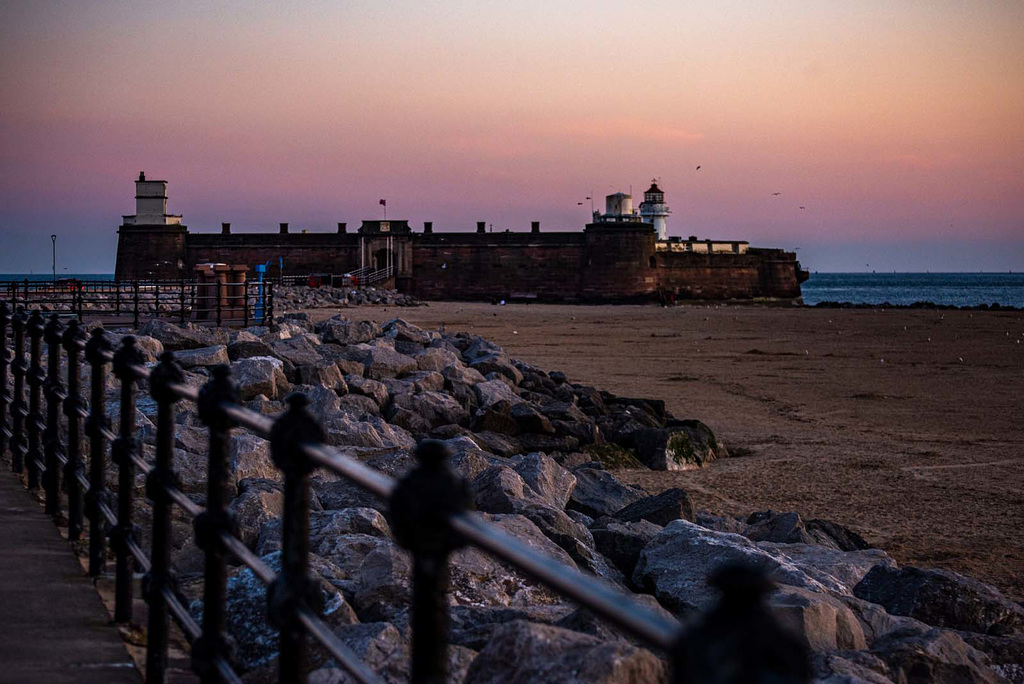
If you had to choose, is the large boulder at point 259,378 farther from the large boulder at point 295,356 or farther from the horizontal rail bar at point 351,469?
the horizontal rail bar at point 351,469

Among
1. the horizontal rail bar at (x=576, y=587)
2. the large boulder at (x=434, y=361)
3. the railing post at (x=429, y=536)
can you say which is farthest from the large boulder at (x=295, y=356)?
the horizontal rail bar at (x=576, y=587)

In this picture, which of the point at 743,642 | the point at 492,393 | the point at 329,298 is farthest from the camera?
the point at 329,298

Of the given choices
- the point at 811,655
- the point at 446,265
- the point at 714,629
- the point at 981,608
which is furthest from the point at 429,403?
the point at 446,265

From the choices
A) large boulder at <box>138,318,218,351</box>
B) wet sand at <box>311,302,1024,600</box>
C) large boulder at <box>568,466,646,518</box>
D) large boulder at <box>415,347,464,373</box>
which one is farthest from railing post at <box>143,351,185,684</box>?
large boulder at <box>415,347,464,373</box>

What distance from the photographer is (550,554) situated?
4781mm

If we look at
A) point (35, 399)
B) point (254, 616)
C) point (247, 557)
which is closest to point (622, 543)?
point (254, 616)

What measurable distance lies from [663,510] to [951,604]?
6.69 feet

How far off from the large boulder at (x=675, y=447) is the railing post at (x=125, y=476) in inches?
284

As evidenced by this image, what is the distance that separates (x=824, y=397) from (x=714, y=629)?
49.8 ft

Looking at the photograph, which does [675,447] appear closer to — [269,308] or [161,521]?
[161,521]

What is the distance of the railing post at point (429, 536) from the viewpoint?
4.89ft

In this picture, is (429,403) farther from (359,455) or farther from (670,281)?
(670,281)

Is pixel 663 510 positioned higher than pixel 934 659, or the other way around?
pixel 934 659

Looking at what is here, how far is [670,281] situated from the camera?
5569 centimetres
